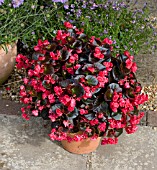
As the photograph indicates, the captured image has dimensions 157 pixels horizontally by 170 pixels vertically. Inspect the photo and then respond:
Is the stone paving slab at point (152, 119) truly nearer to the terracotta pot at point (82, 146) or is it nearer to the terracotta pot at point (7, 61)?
the terracotta pot at point (82, 146)

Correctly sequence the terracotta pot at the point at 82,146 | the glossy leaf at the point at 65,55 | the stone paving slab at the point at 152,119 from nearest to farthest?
the glossy leaf at the point at 65,55, the terracotta pot at the point at 82,146, the stone paving slab at the point at 152,119

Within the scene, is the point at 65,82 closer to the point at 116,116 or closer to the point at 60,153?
the point at 116,116

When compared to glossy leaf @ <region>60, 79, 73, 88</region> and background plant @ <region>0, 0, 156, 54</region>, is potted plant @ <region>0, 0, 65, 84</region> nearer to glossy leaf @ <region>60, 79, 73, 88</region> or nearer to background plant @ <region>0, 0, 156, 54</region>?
background plant @ <region>0, 0, 156, 54</region>

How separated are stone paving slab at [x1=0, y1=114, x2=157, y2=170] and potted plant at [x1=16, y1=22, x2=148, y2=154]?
0.28m

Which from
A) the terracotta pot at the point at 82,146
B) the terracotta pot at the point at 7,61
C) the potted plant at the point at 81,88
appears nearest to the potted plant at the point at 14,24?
the terracotta pot at the point at 7,61

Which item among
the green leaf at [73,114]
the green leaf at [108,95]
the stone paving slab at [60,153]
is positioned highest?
the green leaf at [108,95]

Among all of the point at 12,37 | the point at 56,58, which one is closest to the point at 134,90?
the point at 56,58

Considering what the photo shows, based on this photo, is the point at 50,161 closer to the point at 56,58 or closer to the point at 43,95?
the point at 43,95

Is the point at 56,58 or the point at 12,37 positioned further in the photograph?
the point at 12,37

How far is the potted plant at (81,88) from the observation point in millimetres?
2480

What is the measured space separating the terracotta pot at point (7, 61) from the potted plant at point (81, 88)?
838mm

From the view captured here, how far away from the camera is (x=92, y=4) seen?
4164mm

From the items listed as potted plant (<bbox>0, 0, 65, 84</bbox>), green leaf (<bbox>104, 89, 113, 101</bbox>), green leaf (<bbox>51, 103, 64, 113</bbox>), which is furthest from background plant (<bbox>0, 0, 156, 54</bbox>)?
green leaf (<bbox>104, 89, 113, 101</bbox>)

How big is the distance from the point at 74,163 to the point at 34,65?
80 cm
